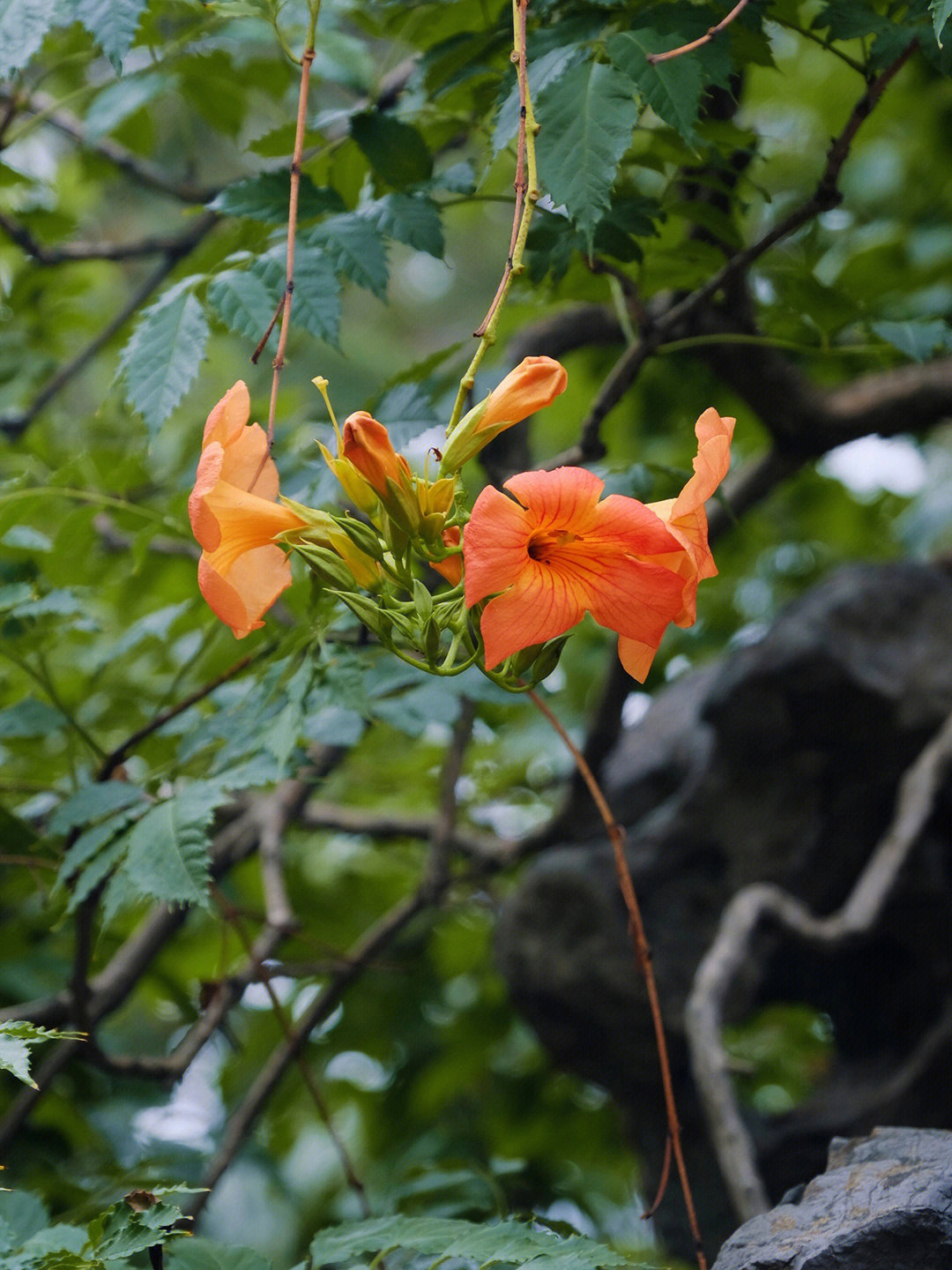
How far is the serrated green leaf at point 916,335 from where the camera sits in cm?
145

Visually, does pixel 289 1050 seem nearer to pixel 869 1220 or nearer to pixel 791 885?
pixel 791 885

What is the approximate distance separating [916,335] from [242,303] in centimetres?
91

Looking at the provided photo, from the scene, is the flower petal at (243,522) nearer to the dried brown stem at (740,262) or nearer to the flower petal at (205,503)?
the flower petal at (205,503)

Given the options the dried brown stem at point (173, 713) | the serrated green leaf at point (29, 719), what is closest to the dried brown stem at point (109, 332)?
the serrated green leaf at point (29, 719)

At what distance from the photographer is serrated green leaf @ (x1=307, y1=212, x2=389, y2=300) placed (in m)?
1.31

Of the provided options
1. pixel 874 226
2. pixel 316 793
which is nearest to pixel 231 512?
pixel 316 793

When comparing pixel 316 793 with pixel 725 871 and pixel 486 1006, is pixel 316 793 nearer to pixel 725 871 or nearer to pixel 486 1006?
pixel 486 1006

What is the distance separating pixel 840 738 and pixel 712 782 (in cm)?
28

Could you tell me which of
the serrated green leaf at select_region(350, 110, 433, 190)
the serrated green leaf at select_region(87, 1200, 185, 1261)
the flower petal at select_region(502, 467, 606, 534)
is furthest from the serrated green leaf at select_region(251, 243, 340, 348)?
the serrated green leaf at select_region(87, 1200, 185, 1261)

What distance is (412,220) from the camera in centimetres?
135

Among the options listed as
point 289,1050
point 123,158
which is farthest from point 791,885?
point 123,158

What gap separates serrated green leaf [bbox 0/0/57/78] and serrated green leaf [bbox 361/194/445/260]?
422 mm

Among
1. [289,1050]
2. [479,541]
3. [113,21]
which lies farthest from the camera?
[289,1050]

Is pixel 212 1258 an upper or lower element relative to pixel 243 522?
lower
